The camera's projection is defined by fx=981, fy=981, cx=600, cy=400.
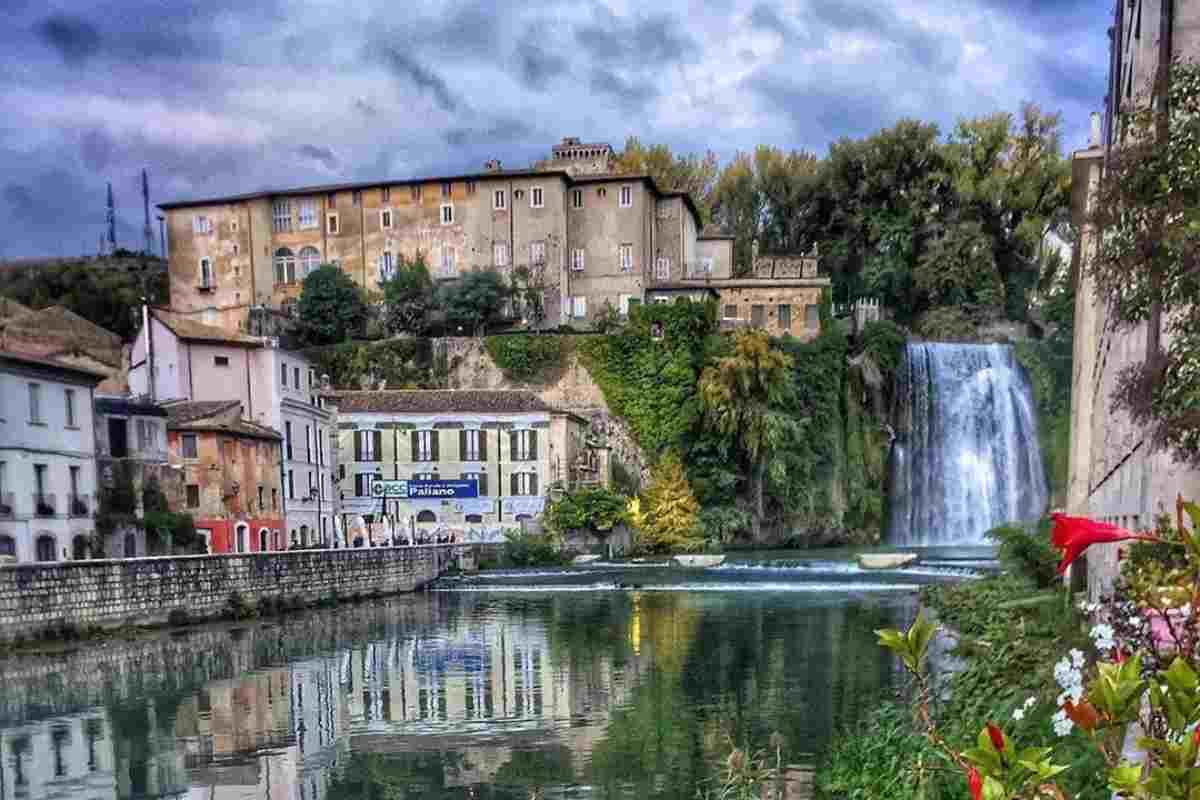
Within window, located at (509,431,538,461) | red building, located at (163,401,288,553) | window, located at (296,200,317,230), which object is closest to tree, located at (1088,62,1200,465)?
red building, located at (163,401,288,553)

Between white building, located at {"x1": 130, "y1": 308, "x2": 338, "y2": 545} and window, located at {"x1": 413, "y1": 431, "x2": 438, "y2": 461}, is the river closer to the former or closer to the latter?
white building, located at {"x1": 130, "y1": 308, "x2": 338, "y2": 545}

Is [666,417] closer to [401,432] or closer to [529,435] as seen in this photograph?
[529,435]

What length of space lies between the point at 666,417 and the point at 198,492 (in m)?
19.7

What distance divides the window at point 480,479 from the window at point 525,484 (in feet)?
3.80

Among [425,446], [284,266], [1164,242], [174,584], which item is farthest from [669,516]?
[1164,242]

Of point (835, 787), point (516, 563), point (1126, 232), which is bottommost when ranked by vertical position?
point (516, 563)

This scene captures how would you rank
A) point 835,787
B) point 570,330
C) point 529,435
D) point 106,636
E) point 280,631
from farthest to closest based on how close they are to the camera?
1. point 570,330
2. point 529,435
3. point 280,631
4. point 106,636
5. point 835,787

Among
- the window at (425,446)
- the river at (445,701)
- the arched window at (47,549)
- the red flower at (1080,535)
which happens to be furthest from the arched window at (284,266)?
the red flower at (1080,535)

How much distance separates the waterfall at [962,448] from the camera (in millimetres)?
40594

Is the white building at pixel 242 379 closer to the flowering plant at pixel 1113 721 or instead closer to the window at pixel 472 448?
the window at pixel 472 448

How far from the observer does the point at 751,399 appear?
3988cm

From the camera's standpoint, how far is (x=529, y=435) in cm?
3928

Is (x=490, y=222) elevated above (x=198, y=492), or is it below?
above

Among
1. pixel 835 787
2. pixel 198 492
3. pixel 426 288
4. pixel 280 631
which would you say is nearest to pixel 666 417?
pixel 426 288
